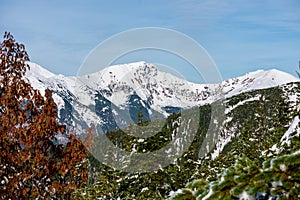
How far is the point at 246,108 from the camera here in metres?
198

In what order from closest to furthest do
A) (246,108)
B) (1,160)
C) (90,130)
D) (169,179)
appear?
1. (1,160)
2. (90,130)
3. (169,179)
4. (246,108)

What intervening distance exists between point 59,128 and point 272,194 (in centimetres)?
842

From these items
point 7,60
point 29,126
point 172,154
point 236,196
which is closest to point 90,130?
point 29,126

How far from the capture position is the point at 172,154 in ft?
95.1

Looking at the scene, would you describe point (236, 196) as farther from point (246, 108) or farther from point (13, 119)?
point (246, 108)

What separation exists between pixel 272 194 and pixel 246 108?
197 meters

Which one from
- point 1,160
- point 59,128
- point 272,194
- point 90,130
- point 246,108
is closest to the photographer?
point 272,194

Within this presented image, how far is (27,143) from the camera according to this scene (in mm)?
12125

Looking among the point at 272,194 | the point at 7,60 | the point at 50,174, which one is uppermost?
the point at 7,60

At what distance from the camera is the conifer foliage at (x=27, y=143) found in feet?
39.4

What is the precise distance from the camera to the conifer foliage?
12000mm

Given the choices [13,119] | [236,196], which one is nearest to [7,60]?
[13,119]

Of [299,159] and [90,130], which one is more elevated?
[90,130]

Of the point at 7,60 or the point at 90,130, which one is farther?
the point at 90,130
